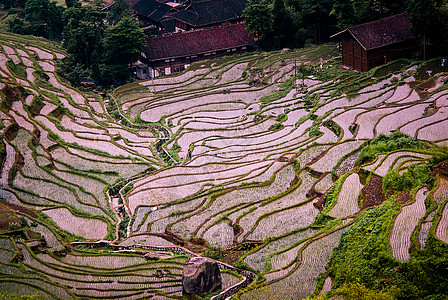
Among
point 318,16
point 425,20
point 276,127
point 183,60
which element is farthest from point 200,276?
point 318,16

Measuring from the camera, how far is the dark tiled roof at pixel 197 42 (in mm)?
39750

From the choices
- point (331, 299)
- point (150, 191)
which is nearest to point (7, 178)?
point (150, 191)

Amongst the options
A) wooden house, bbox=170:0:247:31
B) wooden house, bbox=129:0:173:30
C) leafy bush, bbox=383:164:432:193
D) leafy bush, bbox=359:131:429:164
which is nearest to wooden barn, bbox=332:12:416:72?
leafy bush, bbox=359:131:429:164

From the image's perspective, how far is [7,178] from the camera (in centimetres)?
2344

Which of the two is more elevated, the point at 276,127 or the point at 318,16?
the point at 318,16

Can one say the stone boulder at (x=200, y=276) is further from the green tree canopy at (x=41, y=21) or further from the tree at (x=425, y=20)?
the green tree canopy at (x=41, y=21)

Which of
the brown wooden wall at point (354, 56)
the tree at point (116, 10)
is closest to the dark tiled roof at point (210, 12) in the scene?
the tree at point (116, 10)

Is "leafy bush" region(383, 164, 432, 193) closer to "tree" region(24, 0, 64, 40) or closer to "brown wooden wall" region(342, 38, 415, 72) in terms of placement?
"brown wooden wall" region(342, 38, 415, 72)

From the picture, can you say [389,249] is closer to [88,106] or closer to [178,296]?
[178,296]

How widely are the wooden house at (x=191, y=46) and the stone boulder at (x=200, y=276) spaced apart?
25.5 m

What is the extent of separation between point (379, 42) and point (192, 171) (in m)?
14.4

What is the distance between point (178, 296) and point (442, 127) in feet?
43.2

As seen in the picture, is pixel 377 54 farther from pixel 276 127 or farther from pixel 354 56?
pixel 276 127

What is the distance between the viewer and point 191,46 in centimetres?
4059
